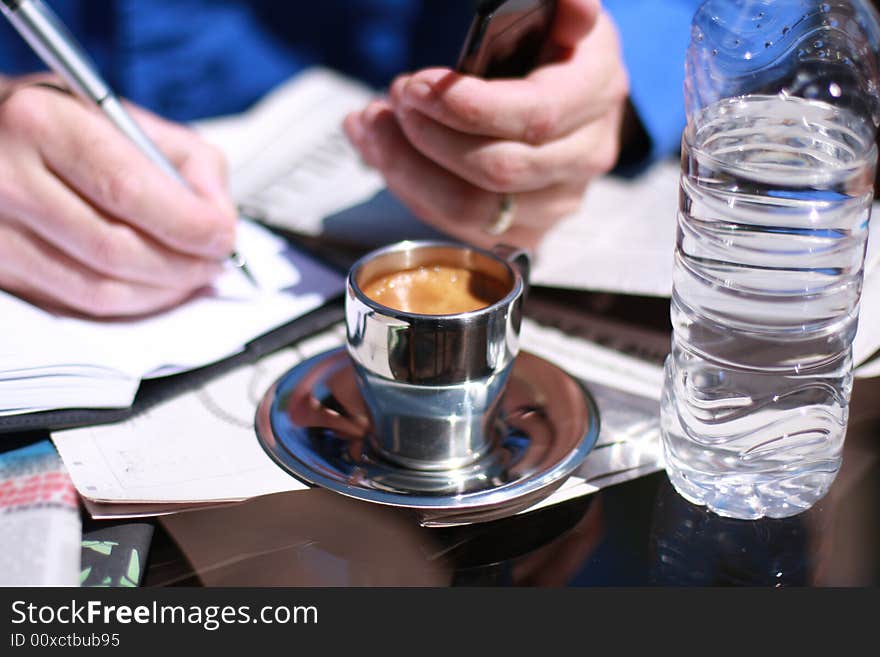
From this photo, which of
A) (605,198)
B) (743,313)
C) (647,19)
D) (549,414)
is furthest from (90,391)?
(647,19)

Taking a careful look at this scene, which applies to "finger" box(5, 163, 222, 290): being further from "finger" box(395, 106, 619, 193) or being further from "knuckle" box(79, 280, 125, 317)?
"finger" box(395, 106, 619, 193)

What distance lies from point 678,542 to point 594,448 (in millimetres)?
98

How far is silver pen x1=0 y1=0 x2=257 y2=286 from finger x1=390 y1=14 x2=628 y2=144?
0.22m

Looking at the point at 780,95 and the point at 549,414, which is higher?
the point at 780,95

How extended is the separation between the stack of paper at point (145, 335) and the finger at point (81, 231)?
0.18 feet

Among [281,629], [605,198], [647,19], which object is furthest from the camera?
[647,19]

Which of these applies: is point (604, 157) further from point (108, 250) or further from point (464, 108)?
point (108, 250)

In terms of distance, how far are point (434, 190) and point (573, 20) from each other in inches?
8.1

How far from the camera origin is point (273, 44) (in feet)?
4.38

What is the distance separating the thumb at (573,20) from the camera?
2.70 feet

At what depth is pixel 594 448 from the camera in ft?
2.24

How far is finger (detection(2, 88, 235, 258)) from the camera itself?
74cm

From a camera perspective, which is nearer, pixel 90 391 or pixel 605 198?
pixel 90 391

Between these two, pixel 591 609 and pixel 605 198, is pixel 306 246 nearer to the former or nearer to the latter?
pixel 605 198
